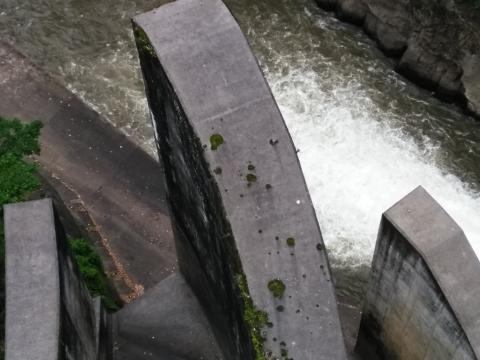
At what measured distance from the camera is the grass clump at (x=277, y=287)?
864 centimetres

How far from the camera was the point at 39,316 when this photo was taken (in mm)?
8914

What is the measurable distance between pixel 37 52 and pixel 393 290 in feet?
46.0

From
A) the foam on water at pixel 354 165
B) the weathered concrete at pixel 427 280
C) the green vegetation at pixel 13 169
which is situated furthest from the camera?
the foam on water at pixel 354 165

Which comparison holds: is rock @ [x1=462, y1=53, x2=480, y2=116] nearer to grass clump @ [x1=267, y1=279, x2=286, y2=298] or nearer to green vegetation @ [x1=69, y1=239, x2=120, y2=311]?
green vegetation @ [x1=69, y1=239, x2=120, y2=311]

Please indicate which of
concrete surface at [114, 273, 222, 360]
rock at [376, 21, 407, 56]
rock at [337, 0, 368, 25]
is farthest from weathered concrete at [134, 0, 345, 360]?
rock at [337, 0, 368, 25]

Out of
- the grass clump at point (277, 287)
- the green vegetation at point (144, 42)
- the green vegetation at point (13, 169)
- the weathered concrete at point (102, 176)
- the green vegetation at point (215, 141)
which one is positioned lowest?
the weathered concrete at point (102, 176)

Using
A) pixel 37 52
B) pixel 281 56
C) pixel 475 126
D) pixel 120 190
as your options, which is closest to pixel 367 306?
pixel 120 190

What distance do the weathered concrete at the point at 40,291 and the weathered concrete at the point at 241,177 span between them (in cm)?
212

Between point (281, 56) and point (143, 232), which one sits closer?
point (143, 232)

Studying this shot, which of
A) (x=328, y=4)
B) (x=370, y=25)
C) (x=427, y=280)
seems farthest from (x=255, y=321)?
(x=328, y=4)

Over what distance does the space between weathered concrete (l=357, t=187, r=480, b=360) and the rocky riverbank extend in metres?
9.52

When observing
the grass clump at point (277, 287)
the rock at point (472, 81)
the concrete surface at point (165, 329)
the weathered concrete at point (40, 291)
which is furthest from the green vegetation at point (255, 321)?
the rock at point (472, 81)

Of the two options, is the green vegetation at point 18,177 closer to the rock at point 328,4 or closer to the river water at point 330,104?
the river water at point 330,104

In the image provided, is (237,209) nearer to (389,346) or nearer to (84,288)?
(84,288)
